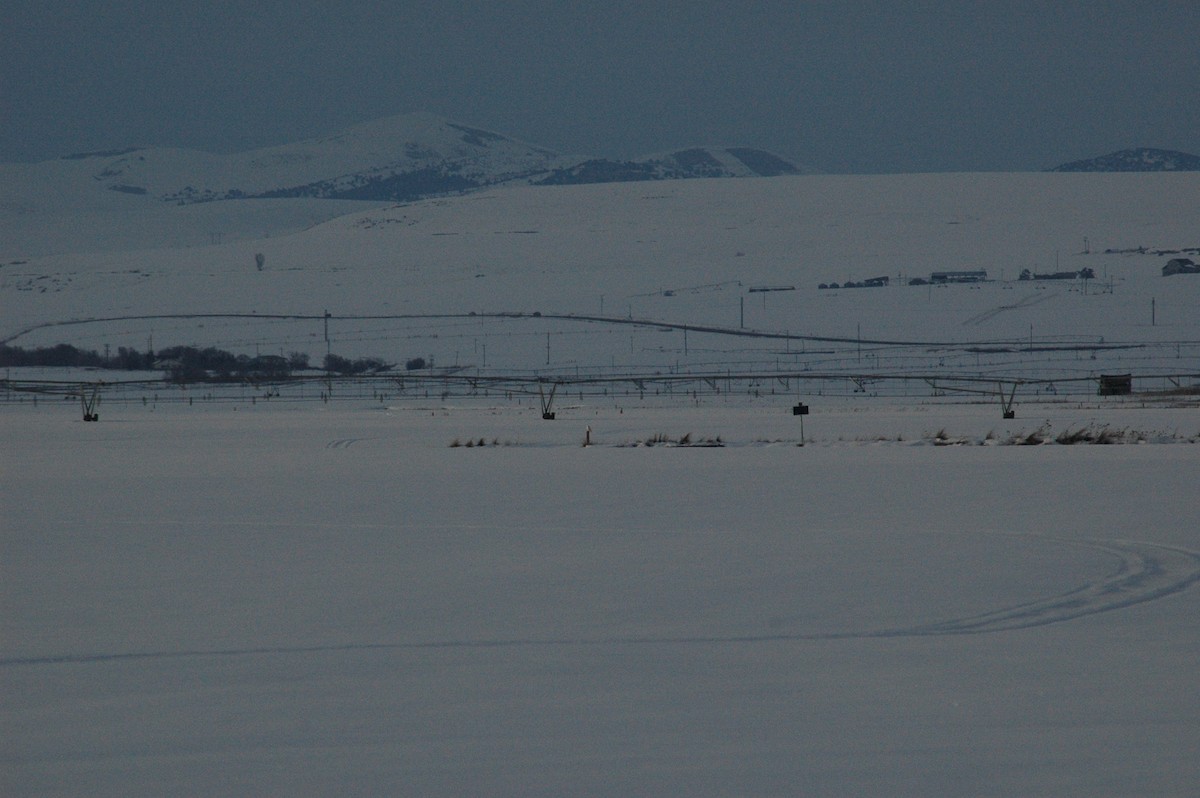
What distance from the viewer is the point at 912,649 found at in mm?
6953

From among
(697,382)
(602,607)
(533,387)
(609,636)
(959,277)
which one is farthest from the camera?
(959,277)

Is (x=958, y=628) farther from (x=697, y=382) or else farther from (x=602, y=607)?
(x=697, y=382)

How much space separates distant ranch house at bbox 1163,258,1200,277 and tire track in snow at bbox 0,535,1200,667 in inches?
3018

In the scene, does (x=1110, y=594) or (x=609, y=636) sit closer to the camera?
(x=609, y=636)

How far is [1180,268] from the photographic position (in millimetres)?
79625

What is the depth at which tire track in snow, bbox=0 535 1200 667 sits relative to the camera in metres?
7.00

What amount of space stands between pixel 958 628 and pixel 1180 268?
79.8 m

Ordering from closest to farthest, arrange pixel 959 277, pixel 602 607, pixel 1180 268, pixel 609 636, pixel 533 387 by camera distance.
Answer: pixel 609 636
pixel 602 607
pixel 533 387
pixel 1180 268
pixel 959 277

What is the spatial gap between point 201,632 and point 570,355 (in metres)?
56.8

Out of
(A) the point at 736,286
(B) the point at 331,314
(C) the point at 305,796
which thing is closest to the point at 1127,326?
(A) the point at 736,286

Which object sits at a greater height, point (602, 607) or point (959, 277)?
point (959, 277)

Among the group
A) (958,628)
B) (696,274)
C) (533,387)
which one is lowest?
(958,628)

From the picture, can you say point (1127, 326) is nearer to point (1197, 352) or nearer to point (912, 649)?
point (1197, 352)

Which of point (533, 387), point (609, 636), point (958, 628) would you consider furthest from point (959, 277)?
point (609, 636)
